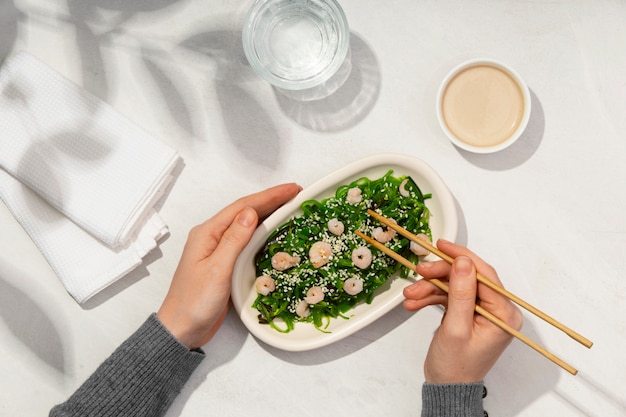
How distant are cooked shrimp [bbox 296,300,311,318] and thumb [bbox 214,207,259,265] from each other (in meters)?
0.21

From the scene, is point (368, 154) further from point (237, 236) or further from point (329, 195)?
point (237, 236)

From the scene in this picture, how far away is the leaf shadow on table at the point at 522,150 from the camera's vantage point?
153 cm

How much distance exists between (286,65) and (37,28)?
71 centimetres

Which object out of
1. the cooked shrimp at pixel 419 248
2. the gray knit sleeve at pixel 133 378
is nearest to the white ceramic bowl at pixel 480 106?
the cooked shrimp at pixel 419 248

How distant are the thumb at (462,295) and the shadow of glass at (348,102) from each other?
1.66 feet

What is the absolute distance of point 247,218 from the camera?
4.42 feet

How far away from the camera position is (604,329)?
1538 mm

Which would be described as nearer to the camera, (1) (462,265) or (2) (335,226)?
(1) (462,265)

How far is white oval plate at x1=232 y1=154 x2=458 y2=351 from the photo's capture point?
139 cm

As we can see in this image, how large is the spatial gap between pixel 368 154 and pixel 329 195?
18 centimetres

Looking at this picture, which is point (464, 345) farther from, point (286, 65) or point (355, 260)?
point (286, 65)

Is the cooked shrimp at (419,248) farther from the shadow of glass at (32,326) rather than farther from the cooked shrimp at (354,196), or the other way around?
the shadow of glass at (32,326)

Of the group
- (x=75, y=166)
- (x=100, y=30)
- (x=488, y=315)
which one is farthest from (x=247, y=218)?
(x=100, y=30)

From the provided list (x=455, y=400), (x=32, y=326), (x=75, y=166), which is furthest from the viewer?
(x=32, y=326)
